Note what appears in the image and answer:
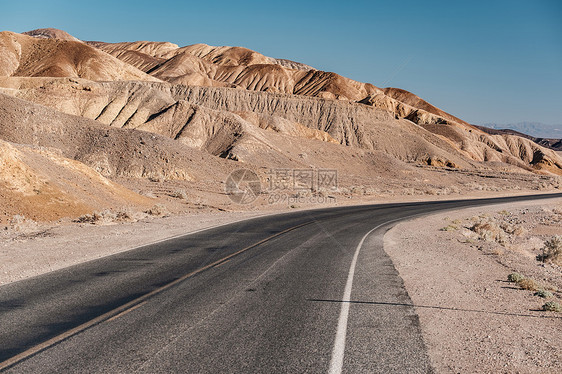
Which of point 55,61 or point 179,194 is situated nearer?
point 179,194

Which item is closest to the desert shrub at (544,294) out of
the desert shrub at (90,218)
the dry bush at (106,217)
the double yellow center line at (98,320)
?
the double yellow center line at (98,320)

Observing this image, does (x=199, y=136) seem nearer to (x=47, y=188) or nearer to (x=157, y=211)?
(x=157, y=211)

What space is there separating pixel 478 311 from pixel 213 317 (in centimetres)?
469

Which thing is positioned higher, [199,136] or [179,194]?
[199,136]

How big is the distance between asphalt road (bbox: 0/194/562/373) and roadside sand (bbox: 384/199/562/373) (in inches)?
14.7

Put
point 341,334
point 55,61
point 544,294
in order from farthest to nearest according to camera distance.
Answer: point 55,61 < point 544,294 < point 341,334

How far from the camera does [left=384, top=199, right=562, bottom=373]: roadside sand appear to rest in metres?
5.38

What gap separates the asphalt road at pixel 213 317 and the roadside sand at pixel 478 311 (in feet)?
1.22

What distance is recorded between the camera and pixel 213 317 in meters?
6.54

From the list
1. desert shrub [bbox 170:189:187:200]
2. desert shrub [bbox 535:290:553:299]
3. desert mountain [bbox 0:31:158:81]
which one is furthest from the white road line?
desert mountain [bbox 0:31:158:81]

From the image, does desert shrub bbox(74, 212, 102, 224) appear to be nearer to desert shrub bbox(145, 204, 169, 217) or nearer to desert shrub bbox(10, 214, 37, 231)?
desert shrub bbox(10, 214, 37, 231)

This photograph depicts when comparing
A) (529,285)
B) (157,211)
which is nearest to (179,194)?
(157,211)

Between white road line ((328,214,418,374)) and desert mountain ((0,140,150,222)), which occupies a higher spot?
desert mountain ((0,140,150,222))

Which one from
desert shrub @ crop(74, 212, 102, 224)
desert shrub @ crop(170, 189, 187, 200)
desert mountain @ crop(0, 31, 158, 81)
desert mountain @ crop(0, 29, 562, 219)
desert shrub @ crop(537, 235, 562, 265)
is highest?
desert mountain @ crop(0, 31, 158, 81)
